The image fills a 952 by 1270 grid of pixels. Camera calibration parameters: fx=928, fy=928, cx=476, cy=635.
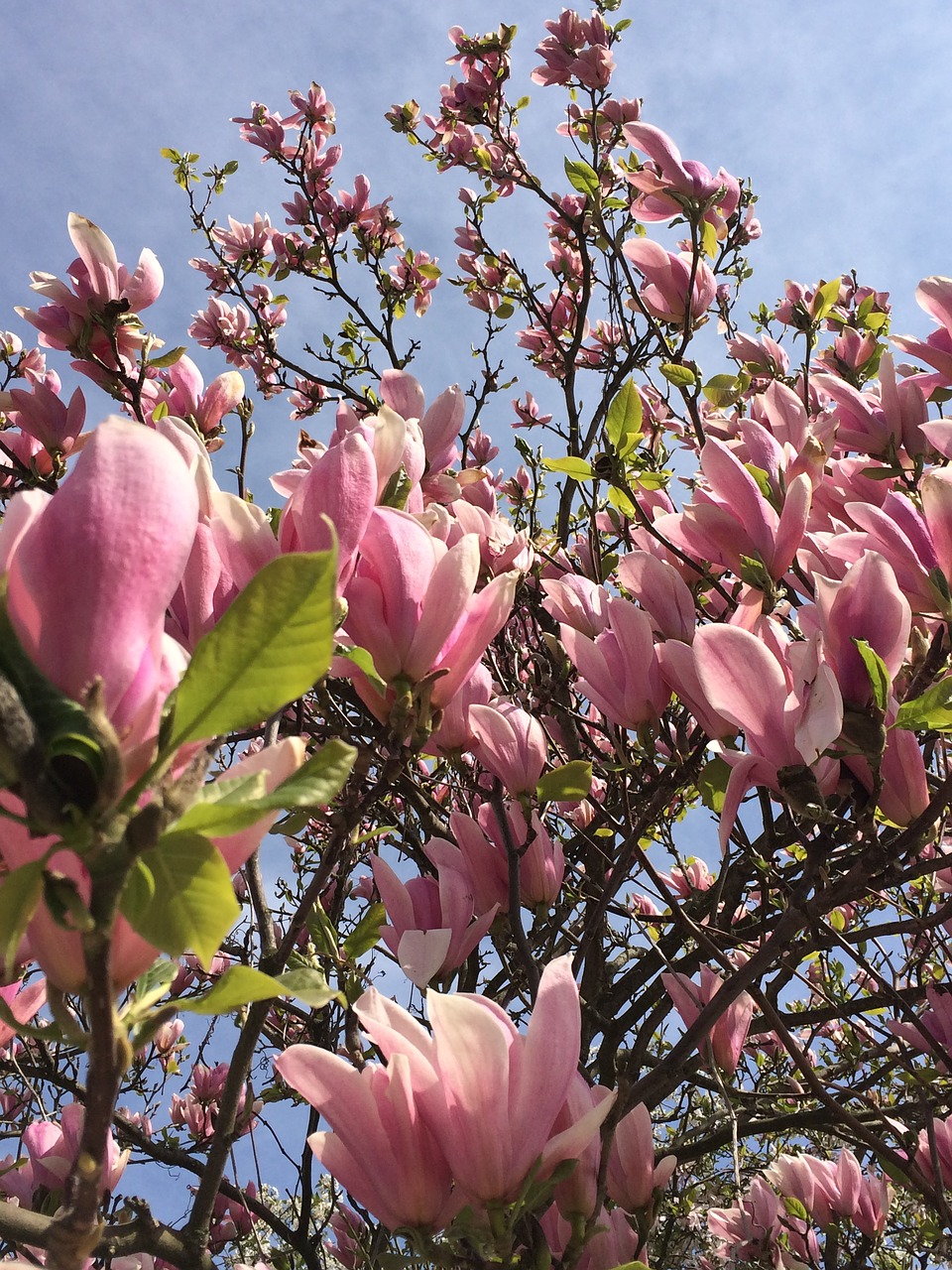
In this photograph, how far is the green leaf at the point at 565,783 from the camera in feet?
4.07

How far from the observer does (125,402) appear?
5.17 ft

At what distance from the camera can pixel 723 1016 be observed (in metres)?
1.32

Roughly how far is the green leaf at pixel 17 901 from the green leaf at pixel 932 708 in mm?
697

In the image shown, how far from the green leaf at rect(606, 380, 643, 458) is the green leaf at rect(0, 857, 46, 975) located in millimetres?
1128

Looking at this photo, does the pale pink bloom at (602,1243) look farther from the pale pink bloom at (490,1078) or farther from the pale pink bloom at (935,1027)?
the pale pink bloom at (935,1027)

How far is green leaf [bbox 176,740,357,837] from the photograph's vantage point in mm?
358

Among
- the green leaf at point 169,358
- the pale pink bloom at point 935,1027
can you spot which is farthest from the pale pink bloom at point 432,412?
the pale pink bloom at point 935,1027

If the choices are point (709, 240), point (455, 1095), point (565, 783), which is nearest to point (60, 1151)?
point (565, 783)

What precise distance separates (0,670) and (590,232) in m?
3.12

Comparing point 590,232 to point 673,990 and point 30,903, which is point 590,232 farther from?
point 30,903

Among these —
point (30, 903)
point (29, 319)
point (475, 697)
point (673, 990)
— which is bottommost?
point (30, 903)

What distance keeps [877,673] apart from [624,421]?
2.24 ft

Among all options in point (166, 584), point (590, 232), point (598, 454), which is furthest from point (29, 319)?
point (590, 232)

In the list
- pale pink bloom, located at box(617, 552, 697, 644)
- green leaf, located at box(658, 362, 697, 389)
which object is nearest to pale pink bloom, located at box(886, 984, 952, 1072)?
pale pink bloom, located at box(617, 552, 697, 644)
